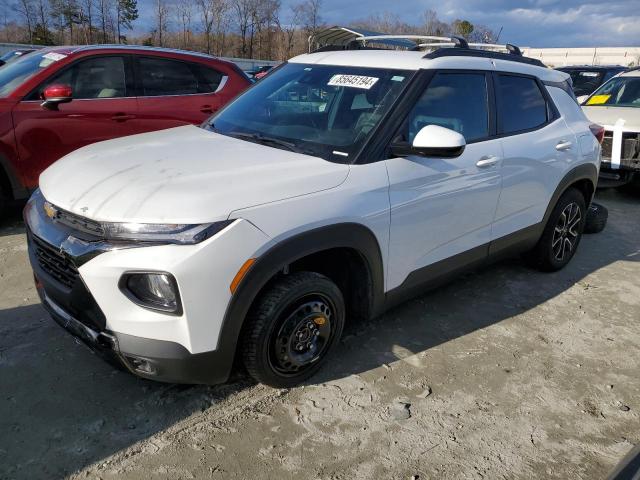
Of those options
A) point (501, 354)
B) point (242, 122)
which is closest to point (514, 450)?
point (501, 354)

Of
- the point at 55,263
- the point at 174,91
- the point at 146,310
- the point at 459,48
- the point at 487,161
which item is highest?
the point at 459,48

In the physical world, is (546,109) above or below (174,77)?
below

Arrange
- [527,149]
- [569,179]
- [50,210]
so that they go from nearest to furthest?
[50,210] < [527,149] < [569,179]

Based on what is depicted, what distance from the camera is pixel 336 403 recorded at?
2812 millimetres

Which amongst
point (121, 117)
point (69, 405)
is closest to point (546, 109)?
point (69, 405)

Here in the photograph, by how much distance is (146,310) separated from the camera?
88.0 inches

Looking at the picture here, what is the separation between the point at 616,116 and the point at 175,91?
607cm

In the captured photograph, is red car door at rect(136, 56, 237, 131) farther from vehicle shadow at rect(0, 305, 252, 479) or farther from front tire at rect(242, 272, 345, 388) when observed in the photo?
front tire at rect(242, 272, 345, 388)

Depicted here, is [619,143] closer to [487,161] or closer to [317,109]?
[487,161]

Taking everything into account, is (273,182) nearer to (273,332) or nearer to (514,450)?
(273,332)

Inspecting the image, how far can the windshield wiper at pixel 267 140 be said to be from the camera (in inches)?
116

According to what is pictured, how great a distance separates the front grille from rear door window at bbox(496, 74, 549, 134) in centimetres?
287

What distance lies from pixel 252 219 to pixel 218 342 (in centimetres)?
58

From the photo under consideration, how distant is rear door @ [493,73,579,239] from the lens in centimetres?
372
